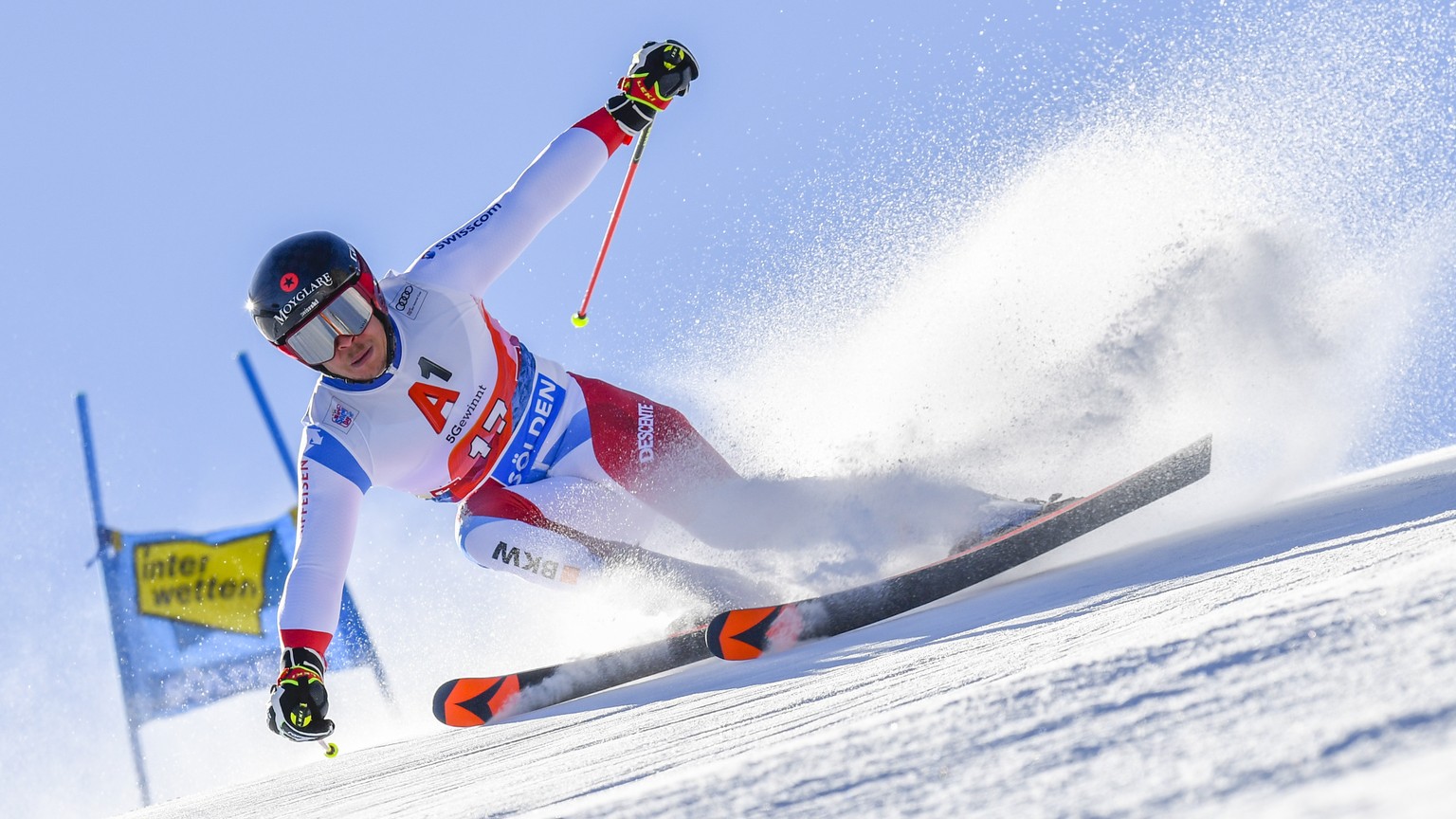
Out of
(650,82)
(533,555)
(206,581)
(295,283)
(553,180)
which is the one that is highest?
(650,82)

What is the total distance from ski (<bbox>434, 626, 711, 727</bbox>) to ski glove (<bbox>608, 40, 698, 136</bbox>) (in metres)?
2.05

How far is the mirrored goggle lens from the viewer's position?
11.6 ft

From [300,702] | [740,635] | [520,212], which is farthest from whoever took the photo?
[520,212]

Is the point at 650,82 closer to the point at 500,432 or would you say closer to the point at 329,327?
the point at 500,432

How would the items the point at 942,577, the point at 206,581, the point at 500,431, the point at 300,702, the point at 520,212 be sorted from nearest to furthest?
the point at 300,702
the point at 942,577
the point at 500,431
the point at 520,212
the point at 206,581

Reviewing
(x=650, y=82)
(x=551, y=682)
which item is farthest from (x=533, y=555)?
(x=650, y=82)

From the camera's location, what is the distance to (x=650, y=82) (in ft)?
14.4

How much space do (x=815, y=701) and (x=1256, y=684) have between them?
0.97 metres

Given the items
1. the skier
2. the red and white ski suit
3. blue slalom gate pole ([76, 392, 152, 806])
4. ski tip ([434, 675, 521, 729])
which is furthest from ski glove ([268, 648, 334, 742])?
blue slalom gate pole ([76, 392, 152, 806])

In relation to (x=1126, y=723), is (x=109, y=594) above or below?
above

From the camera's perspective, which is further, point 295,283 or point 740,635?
point 295,283

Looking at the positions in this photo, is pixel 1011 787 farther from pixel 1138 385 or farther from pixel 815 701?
pixel 1138 385

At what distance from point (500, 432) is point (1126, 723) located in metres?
3.41

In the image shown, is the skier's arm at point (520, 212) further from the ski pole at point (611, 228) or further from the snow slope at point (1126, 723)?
the snow slope at point (1126, 723)
